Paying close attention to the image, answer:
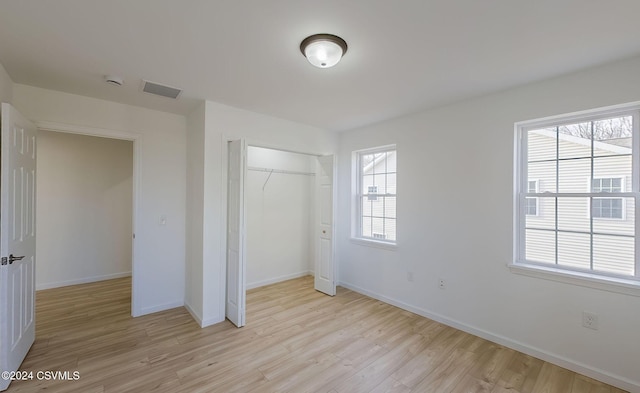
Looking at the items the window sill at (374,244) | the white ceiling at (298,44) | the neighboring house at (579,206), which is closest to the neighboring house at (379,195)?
the window sill at (374,244)

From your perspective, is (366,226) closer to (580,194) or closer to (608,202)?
(580,194)

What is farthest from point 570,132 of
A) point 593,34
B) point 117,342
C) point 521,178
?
point 117,342

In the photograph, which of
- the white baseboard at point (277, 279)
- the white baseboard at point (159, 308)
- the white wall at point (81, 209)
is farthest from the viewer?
the white baseboard at point (277, 279)

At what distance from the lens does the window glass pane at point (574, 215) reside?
7.86 ft

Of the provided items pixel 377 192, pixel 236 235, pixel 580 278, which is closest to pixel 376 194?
pixel 377 192

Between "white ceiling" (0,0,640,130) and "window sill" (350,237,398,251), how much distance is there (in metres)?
1.94

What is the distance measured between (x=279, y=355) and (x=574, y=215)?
2.97 m

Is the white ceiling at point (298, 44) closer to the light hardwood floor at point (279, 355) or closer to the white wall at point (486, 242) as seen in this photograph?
the white wall at point (486, 242)

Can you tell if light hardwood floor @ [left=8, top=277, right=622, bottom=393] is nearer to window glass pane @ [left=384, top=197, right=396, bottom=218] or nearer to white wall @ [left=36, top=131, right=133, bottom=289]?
white wall @ [left=36, top=131, right=133, bottom=289]

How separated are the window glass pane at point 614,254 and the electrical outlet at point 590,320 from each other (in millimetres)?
390

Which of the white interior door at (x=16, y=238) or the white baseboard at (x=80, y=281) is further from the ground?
the white interior door at (x=16, y=238)

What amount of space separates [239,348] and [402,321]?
186cm

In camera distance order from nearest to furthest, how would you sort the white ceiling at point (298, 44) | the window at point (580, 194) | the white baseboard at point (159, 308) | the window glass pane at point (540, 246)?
the white ceiling at point (298, 44) → the window at point (580, 194) → the window glass pane at point (540, 246) → the white baseboard at point (159, 308)

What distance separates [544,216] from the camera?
263 centimetres
